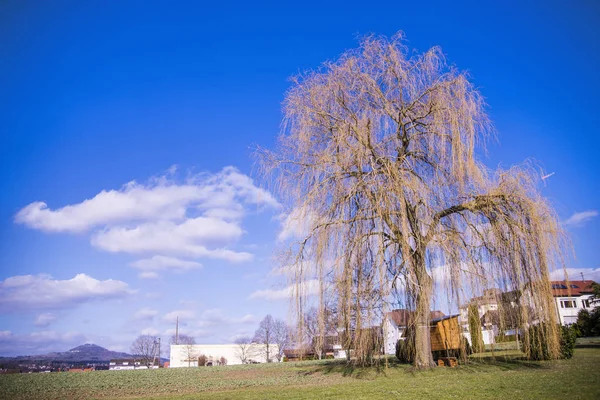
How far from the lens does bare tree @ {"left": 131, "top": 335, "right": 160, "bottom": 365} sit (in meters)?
89.5

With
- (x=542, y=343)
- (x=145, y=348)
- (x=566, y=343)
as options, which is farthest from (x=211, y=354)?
(x=542, y=343)

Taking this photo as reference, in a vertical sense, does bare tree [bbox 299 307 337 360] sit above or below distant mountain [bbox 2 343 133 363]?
above

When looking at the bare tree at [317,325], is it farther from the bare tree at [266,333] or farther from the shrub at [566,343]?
the bare tree at [266,333]

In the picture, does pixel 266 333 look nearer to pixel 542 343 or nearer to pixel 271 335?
pixel 271 335

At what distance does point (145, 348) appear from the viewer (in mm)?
97375

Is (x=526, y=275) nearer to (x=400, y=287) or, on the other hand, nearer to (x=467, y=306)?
(x=467, y=306)

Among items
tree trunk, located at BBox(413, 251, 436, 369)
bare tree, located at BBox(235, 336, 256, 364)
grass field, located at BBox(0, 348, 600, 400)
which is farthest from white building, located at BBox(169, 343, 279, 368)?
tree trunk, located at BBox(413, 251, 436, 369)

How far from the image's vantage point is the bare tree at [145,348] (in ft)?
294

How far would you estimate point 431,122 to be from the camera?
14.6 m

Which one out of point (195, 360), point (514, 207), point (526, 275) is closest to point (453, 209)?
point (514, 207)

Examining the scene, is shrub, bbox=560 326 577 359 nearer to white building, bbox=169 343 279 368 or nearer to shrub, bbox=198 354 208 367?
white building, bbox=169 343 279 368

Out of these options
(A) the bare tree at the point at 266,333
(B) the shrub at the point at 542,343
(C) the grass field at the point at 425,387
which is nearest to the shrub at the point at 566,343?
(B) the shrub at the point at 542,343

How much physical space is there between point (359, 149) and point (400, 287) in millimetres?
4746

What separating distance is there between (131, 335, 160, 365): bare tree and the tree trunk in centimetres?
8222
